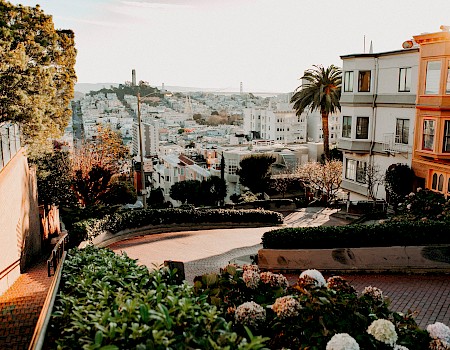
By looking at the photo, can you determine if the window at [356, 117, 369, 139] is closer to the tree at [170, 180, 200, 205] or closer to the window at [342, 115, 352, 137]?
the window at [342, 115, 352, 137]

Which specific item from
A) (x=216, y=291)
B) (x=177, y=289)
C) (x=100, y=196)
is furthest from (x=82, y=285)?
(x=100, y=196)

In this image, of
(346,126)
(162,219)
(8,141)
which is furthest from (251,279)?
(346,126)

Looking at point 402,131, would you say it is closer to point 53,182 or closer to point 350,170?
point 350,170

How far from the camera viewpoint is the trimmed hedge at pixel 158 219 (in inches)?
637

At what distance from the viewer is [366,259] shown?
37.0 ft

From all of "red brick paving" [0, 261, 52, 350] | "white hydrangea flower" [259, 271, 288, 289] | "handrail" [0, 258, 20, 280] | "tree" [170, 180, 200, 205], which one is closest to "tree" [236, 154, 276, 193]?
"tree" [170, 180, 200, 205]

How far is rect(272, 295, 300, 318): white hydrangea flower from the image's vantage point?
16.7ft

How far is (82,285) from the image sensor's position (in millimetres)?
5391

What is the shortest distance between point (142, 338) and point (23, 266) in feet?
41.0

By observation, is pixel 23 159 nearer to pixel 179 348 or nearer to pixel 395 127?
pixel 179 348

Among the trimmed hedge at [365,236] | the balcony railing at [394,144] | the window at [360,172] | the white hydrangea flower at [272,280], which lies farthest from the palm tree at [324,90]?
the white hydrangea flower at [272,280]

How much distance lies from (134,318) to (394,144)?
24946 mm

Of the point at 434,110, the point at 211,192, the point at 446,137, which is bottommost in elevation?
the point at 211,192

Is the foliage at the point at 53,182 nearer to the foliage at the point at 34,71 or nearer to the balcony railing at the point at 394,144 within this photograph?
the foliage at the point at 34,71
